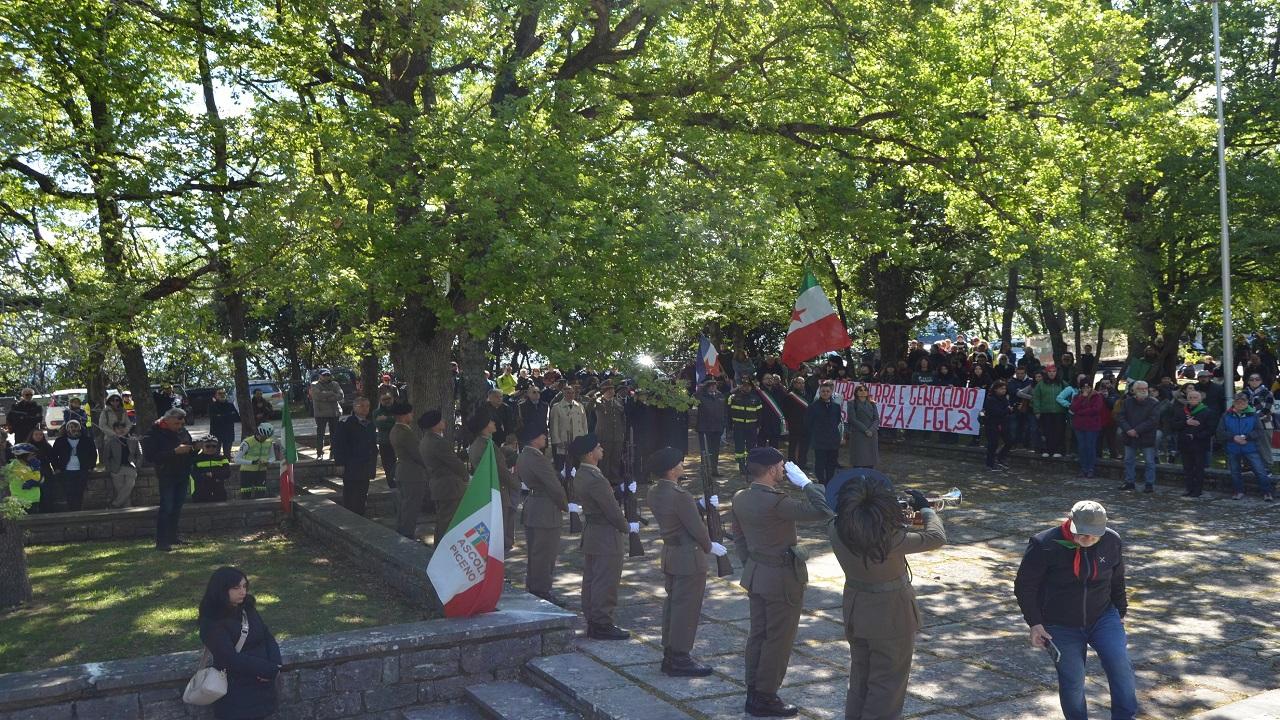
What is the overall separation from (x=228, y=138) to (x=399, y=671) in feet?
29.6

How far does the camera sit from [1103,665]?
20.6 ft

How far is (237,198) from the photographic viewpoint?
534 inches

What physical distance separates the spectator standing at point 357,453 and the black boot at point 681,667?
25.8 ft

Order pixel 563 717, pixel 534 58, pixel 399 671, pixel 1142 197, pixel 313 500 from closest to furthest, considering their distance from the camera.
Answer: pixel 563 717, pixel 399 671, pixel 313 500, pixel 534 58, pixel 1142 197

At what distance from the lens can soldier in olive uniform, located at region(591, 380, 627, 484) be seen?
Answer: 54.4 ft

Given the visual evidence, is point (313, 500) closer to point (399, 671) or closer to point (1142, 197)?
point (399, 671)

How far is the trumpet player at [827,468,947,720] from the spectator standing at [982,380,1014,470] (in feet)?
43.1

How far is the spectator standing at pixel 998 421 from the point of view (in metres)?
18.4

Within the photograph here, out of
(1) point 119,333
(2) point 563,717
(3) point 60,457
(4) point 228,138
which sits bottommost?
(2) point 563,717

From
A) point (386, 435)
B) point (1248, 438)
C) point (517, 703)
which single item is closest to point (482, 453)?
point (517, 703)

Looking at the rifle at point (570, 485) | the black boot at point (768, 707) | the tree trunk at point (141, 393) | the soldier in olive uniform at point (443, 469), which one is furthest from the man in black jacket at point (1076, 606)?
the tree trunk at point (141, 393)

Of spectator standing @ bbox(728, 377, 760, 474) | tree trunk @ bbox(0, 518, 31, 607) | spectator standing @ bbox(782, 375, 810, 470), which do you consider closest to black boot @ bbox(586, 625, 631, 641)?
tree trunk @ bbox(0, 518, 31, 607)

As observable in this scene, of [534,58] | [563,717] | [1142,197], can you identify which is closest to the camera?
[563,717]

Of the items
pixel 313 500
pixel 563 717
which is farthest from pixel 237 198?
pixel 563 717
